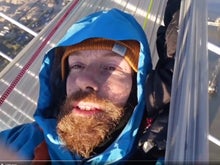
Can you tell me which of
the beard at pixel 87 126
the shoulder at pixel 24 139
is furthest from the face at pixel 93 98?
the shoulder at pixel 24 139

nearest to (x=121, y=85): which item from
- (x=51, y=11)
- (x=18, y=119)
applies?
(x=18, y=119)

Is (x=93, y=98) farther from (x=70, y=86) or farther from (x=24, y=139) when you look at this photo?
(x=24, y=139)

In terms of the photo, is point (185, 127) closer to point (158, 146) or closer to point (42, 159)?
point (158, 146)

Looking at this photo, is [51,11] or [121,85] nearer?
[121,85]

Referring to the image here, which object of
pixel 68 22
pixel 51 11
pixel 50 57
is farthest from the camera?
pixel 51 11

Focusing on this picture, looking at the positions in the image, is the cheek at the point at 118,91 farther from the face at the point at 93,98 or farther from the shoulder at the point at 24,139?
the shoulder at the point at 24,139

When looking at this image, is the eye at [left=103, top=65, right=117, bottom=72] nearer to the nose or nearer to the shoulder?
the nose
